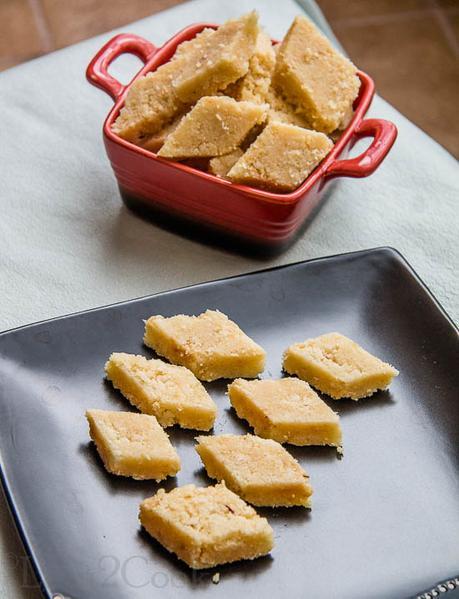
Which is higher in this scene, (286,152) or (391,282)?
(286,152)

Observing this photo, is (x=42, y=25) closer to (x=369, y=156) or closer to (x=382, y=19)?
(x=382, y=19)

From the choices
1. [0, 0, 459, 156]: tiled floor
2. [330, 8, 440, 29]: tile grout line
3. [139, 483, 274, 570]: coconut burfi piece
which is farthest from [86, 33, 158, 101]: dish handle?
[330, 8, 440, 29]: tile grout line

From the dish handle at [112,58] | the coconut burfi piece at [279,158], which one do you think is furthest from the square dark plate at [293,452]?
the dish handle at [112,58]

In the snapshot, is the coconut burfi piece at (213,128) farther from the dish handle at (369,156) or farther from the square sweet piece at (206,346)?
the square sweet piece at (206,346)

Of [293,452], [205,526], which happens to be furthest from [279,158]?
[205,526]

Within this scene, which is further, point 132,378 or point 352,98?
point 352,98

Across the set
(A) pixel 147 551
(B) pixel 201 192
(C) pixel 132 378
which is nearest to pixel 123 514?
(A) pixel 147 551

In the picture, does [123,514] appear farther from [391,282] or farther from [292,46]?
[292,46]
